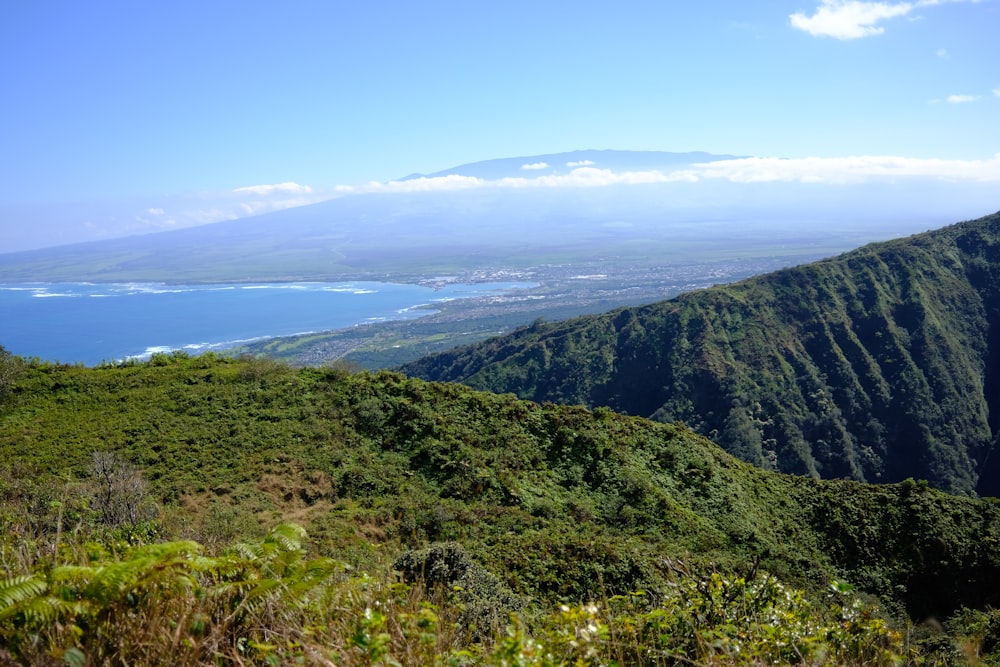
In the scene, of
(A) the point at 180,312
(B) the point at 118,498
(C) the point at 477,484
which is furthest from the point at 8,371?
(A) the point at 180,312

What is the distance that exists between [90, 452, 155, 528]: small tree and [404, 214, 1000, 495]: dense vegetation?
4015cm

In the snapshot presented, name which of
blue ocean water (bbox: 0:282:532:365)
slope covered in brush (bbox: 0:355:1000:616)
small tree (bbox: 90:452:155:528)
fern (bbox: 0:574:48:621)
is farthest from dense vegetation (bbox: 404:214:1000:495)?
blue ocean water (bbox: 0:282:532:365)

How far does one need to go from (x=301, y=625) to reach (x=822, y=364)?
57.6 meters

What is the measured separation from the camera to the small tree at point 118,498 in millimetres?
9219

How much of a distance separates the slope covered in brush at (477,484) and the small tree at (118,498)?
0.76 feet

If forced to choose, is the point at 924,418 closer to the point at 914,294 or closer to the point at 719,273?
the point at 914,294

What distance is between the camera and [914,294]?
5528 cm

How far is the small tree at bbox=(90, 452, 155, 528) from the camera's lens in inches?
363

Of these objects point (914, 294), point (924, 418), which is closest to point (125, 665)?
point (924, 418)

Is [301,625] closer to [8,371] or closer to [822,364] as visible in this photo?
[8,371]

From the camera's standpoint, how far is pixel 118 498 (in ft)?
32.0

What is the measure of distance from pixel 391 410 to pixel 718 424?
1341 inches

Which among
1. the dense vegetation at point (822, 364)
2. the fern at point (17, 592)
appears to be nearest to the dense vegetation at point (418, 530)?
the fern at point (17, 592)

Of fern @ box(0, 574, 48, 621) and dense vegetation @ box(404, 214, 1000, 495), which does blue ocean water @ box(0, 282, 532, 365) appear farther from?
fern @ box(0, 574, 48, 621)
